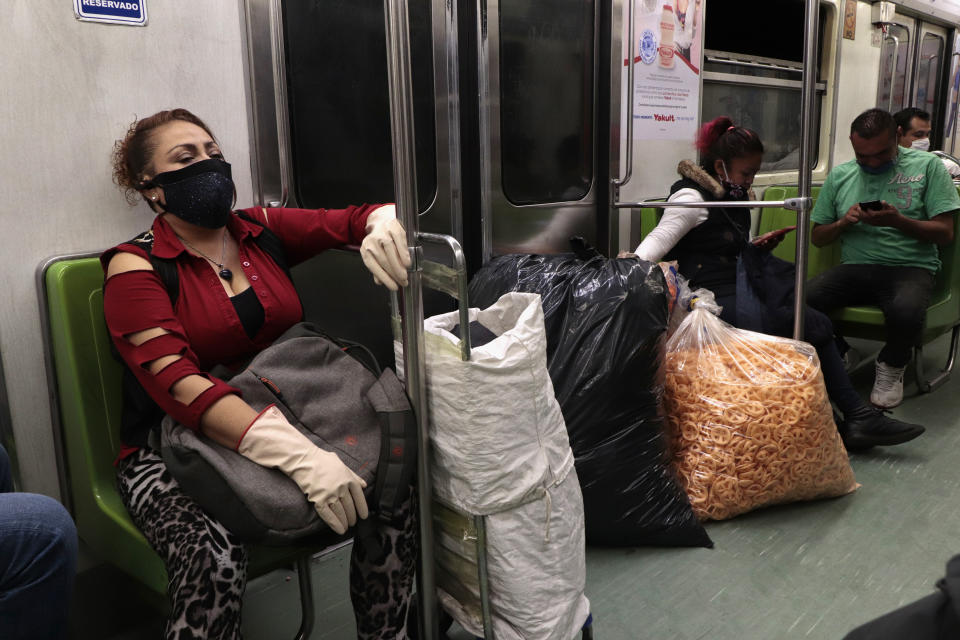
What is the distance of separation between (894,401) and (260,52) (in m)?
3.04

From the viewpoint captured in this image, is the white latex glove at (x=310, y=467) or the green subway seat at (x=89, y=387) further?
the green subway seat at (x=89, y=387)

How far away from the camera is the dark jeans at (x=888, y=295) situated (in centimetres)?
321

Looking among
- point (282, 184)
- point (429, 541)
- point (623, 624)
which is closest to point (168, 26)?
point (282, 184)

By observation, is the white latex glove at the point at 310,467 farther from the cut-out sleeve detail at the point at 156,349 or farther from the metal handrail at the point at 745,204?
the metal handrail at the point at 745,204

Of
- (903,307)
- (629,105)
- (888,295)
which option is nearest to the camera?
(629,105)

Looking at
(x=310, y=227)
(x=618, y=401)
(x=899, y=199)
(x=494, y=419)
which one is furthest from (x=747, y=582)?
(x=899, y=199)

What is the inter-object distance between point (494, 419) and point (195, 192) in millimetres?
825

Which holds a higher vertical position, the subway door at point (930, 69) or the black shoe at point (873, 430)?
the subway door at point (930, 69)

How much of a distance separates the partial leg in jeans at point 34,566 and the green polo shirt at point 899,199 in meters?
3.42

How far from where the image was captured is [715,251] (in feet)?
9.41

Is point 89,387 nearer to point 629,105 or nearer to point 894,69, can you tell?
point 629,105

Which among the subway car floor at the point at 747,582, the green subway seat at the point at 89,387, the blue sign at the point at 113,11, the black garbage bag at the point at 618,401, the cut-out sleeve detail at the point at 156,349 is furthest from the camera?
the black garbage bag at the point at 618,401

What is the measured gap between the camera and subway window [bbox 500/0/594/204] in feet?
9.25

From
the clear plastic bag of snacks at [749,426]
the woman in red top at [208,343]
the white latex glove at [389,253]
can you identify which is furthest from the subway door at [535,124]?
the white latex glove at [389,253]
